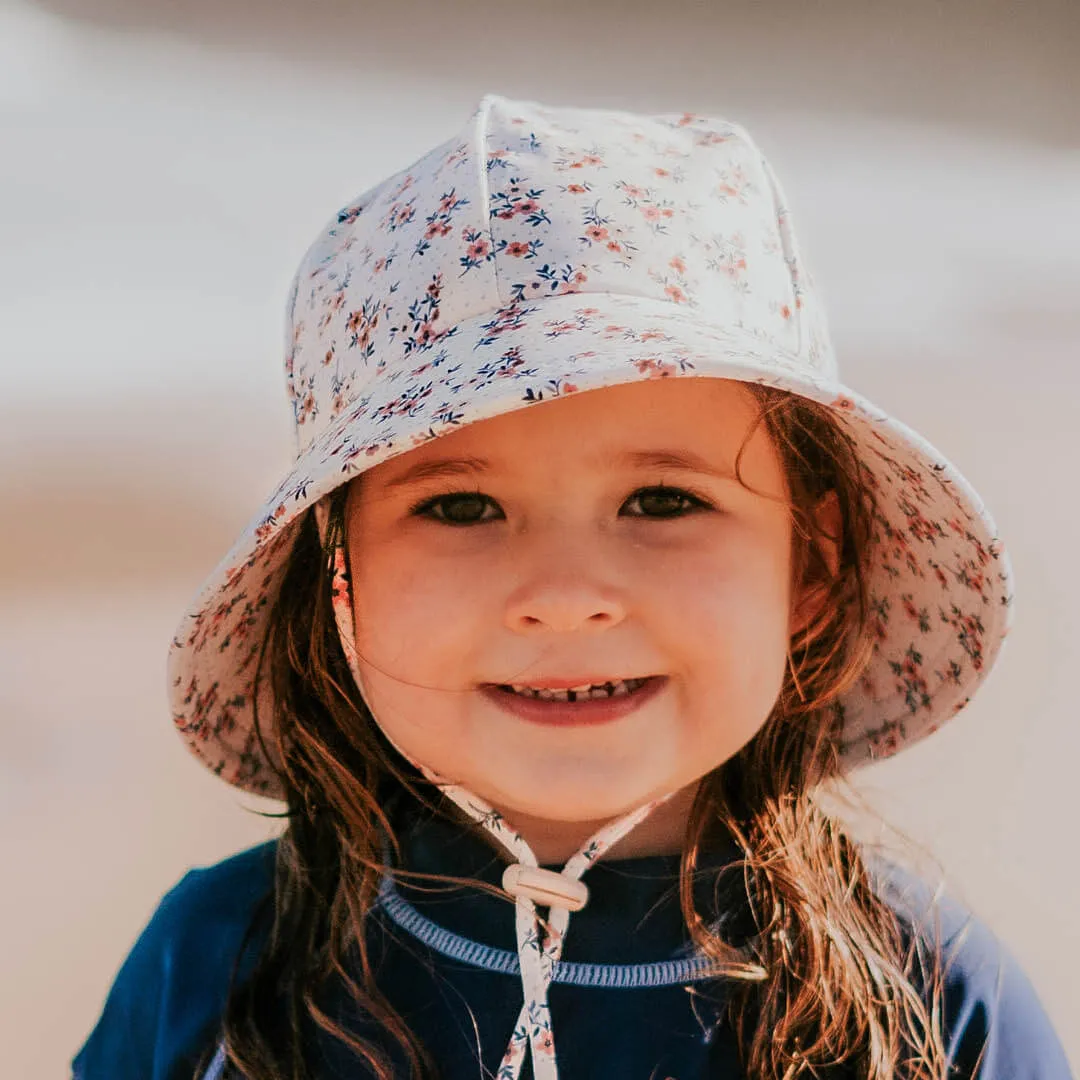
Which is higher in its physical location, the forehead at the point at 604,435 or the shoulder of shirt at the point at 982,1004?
the forehead at the point at 604,435

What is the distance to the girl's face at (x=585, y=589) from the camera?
1077 millimetres

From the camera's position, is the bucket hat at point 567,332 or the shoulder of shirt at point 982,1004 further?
the shoulder of shirt at point 982,1004

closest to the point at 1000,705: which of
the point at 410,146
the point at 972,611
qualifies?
the point at 972,611

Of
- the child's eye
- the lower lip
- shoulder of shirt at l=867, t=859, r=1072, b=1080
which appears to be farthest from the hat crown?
shoulder of shirt at l=867, t=859, r=1072, b=1080

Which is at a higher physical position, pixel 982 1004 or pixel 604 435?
pixel 604 435

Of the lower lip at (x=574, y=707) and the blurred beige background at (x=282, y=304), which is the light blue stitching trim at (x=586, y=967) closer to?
the lower lip at (x=574, y=707)

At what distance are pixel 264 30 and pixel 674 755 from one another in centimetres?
201

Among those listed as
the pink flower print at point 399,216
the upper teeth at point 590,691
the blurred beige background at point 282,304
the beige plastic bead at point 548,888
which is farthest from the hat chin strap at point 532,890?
the blurred beige background at point 282,304

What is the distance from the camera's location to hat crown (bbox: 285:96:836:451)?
108cm

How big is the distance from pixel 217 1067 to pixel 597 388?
644 millimetres

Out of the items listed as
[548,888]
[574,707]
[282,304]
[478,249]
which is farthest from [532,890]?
[282,304]

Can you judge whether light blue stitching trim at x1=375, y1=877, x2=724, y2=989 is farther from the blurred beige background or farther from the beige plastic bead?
the blurred beige background

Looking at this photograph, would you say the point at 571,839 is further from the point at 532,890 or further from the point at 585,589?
the point at 585,589

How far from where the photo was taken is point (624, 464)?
3.57 feet
